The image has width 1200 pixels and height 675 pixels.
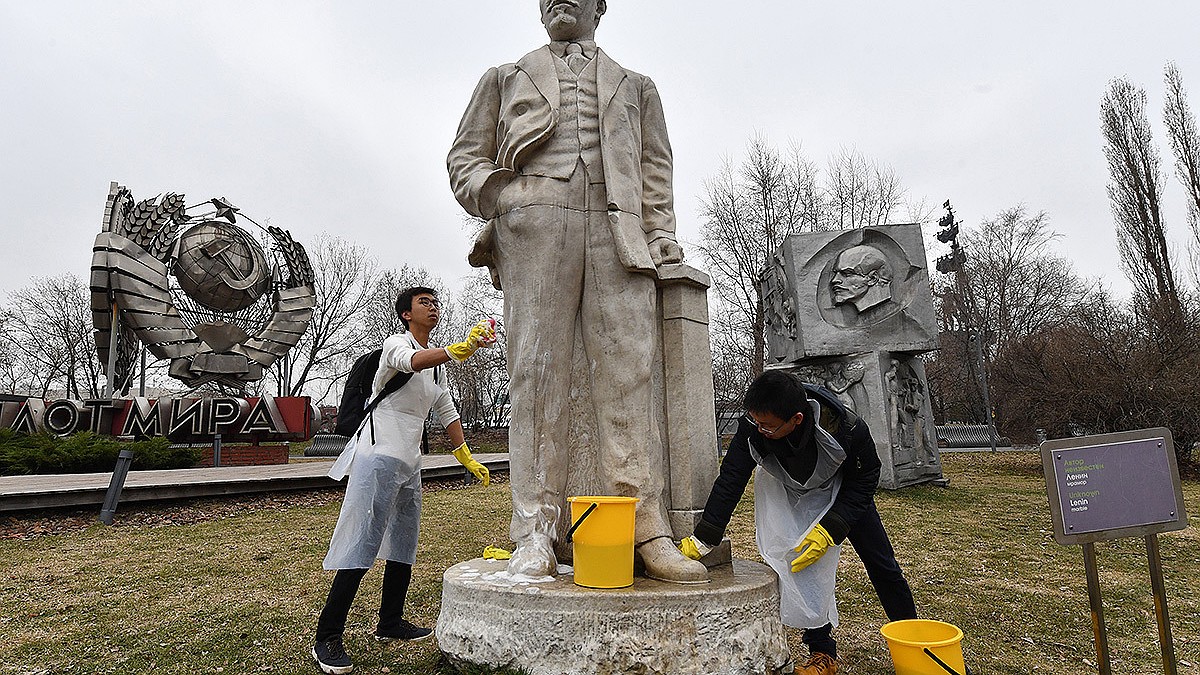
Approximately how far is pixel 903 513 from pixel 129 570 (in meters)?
7.48

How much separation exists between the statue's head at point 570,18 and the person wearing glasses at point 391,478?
59.2 inches

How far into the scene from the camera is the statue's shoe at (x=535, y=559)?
2.99 m

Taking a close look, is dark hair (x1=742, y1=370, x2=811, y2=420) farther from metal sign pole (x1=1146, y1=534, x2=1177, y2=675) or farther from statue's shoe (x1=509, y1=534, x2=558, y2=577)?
metal sign pole (x1=1146, y1=534, x2=1177, y2=675)

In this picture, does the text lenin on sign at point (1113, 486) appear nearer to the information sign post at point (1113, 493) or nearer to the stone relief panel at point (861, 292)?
the information sign post at point (1113, 493)

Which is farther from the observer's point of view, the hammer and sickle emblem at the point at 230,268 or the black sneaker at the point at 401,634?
the hammer and sickle emblem at the point at 230,268

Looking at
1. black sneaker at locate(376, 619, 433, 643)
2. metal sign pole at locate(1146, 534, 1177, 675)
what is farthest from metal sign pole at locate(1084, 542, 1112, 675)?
black sneaker at locate(376, 619, 433, 643)

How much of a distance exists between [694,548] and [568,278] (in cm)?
134

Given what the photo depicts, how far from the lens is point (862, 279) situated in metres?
10.2

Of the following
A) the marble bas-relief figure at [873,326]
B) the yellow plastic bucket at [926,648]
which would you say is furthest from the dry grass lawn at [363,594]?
the marble bas-relief figure at [873,326]

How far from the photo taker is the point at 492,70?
3.73 m

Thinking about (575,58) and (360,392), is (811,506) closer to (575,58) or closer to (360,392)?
(360,392)

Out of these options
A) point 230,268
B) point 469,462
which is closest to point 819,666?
point 469,462

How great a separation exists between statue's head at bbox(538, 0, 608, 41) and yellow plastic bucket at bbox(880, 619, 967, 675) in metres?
3.13

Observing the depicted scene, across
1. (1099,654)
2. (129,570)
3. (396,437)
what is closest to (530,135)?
(396,437)
